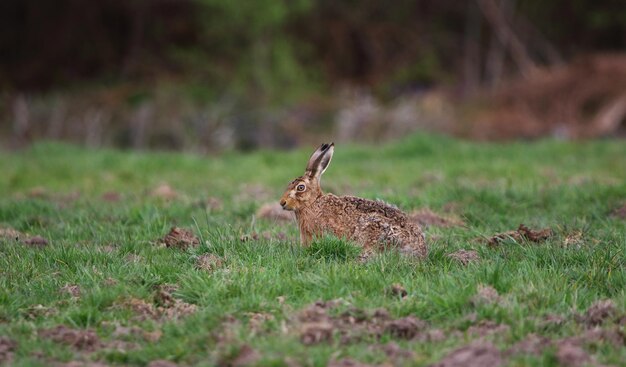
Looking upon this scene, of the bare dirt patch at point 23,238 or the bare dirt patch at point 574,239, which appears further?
the bare dirt patch at point 23,238

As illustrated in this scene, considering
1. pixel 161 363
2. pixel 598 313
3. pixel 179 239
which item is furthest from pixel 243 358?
pixel 179 239

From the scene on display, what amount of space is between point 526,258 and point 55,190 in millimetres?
9529

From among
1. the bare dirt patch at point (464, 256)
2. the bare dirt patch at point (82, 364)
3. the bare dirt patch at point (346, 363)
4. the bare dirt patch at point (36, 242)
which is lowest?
the bare dirt patch at point (82, 364)

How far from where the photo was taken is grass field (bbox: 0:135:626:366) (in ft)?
20.3

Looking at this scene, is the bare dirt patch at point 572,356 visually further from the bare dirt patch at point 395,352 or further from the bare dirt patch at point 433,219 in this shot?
the bare dirt patch at point 433,219

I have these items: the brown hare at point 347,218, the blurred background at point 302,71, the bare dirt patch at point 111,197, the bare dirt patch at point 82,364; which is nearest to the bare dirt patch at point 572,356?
the brown hare at point 347,218

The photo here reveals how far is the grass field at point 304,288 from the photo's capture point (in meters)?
6.18

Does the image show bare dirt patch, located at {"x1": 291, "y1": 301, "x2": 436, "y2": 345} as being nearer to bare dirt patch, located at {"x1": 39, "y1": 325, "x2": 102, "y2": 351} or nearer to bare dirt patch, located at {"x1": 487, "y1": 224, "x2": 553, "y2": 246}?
bare dirt patch, located at {"x1": 39, "y1": 325, "x2": 102, "y2": 351}

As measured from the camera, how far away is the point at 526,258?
802cm

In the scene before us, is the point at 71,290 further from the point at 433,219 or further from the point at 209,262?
the point at 433,219

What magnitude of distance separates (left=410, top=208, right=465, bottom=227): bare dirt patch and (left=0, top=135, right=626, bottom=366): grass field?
0.12 meters

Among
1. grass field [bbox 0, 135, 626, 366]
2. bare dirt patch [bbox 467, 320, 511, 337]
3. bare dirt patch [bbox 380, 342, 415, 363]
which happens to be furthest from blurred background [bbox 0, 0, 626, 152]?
bare dirt patch [bbox 380, 342, 415, 363]

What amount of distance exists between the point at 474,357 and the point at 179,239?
12.8ft

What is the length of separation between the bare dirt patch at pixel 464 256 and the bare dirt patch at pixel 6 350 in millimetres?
3820
